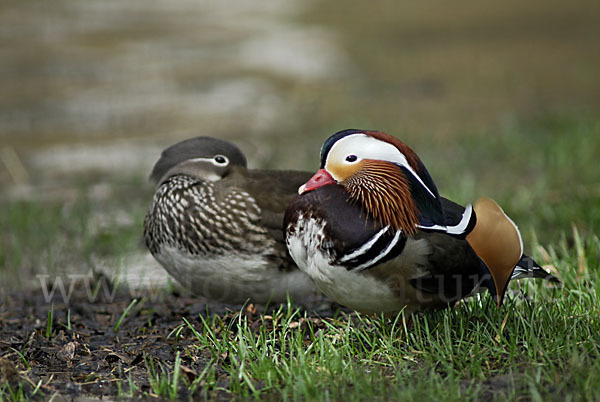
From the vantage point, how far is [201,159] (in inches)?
201

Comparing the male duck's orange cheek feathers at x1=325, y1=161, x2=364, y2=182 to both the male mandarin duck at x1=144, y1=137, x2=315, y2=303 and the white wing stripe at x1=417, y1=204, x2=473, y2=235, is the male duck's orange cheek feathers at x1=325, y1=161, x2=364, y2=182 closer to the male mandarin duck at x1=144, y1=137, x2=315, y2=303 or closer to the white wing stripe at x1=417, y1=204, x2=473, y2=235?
the white wing stripe at x1=417, y1=204, x2=473, y2=235

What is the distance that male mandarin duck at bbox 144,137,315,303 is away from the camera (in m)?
4.72

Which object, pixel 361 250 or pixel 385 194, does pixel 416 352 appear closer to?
pixel 361 250

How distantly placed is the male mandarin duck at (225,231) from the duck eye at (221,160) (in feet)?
0.05

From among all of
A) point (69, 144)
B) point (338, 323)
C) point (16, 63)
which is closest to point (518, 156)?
point (338, 323)

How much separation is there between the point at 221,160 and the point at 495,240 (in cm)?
190

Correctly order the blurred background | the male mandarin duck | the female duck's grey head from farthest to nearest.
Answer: the blurred background, the female duck's grey head, the male mandarin duck

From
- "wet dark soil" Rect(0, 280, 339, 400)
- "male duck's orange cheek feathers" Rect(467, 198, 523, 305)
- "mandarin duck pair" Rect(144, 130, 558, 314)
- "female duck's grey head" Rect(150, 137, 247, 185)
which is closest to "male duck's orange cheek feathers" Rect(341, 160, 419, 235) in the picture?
"mandarin duck pair" Rect(144, 130, 558, 314)

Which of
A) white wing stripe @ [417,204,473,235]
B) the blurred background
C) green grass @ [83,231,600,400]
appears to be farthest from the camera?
the blurred background

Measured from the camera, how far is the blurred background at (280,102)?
6.78 m

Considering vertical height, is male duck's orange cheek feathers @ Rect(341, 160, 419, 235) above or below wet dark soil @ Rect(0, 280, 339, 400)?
above

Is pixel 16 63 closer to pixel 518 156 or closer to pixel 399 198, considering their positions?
pixel 518 156

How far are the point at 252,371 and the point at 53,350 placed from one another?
1.19 m

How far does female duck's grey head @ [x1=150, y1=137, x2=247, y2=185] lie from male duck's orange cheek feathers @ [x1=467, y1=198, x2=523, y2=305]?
1.77 m
